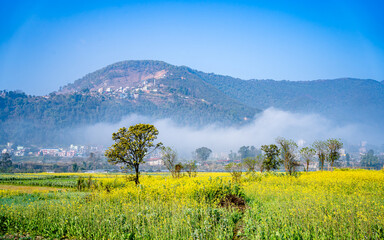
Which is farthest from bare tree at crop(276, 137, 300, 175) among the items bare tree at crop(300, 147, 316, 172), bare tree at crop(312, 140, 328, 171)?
bare tree at crop(312, 140, 328, 171)

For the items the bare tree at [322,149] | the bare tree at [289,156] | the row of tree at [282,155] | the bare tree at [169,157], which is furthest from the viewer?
the bare tree at [322,149]

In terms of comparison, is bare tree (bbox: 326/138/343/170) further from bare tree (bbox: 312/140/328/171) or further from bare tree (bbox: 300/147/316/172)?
bare tree (bbox: 300/147/316/172)

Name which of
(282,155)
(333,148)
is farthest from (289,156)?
(333,148)

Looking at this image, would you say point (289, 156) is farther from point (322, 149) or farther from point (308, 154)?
point (322, 149)

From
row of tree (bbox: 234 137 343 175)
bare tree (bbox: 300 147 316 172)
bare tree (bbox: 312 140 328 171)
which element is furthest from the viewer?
bare tree (bbox: 312 140 328 171)

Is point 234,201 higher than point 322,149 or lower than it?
lower

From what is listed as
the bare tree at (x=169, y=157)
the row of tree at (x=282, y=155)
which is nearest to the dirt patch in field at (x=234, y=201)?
the bare tree at (x=169, y=157)

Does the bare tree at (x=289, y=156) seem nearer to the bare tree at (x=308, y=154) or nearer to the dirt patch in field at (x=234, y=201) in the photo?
the bare tree at (x=308, y=154)

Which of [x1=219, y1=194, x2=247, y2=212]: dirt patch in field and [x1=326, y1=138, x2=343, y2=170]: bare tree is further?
[x1=326, y1=138, x2=343, y2=170]: bare tree

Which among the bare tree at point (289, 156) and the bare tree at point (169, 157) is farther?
the bare tree at point (289, 156)

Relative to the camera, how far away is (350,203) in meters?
11.0

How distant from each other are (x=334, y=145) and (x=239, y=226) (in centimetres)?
4413

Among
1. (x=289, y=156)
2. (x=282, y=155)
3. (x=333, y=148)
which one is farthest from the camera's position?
(x=333, y=148)

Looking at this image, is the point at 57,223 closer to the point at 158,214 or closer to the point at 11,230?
the point at 11,230
